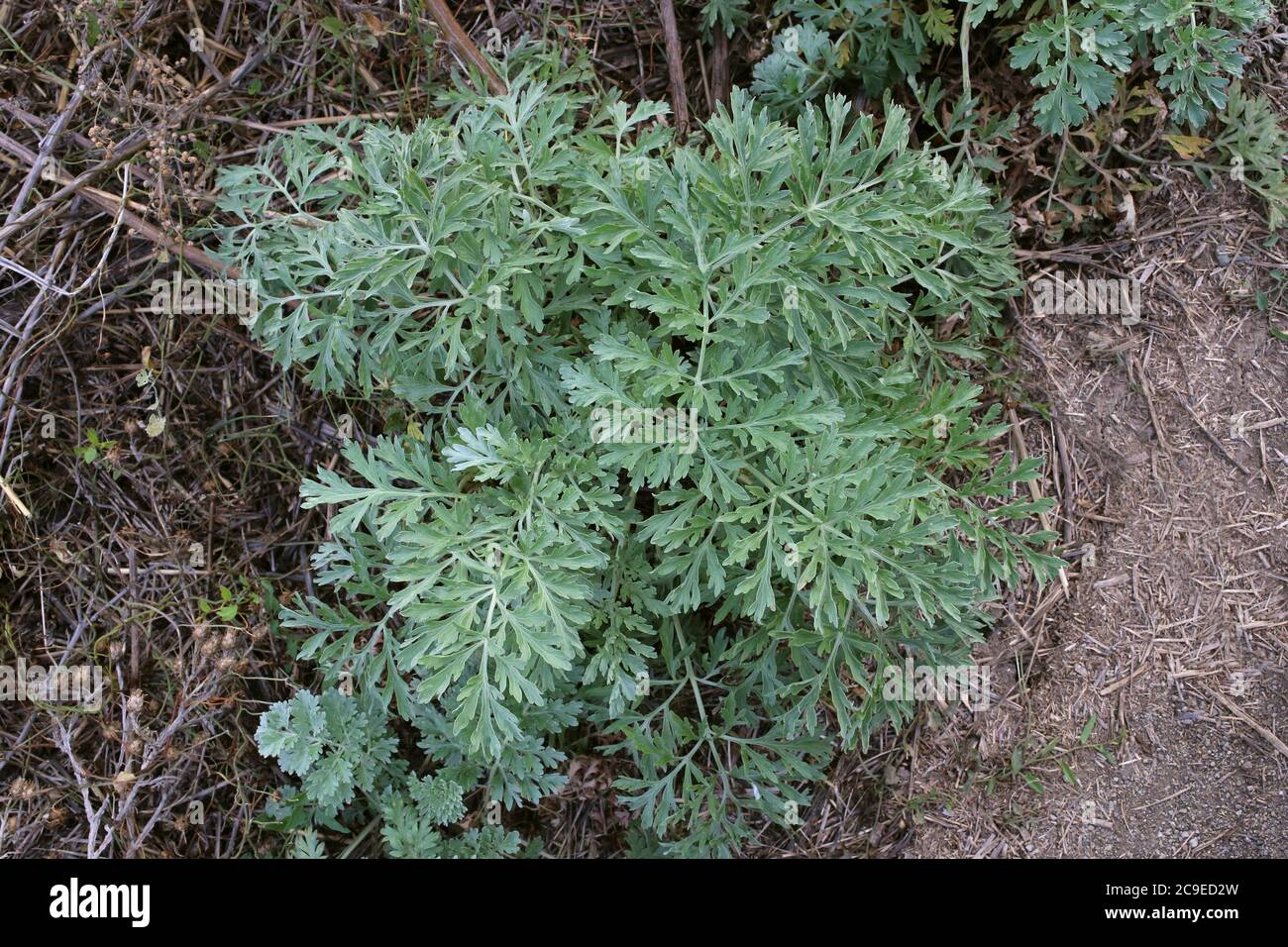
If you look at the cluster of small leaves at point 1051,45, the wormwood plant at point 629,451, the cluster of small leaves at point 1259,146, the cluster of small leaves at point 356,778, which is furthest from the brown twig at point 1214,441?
the cluster of small leaves at point 356,778

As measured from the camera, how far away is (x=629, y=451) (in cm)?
291

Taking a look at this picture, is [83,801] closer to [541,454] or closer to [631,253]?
[541,454]

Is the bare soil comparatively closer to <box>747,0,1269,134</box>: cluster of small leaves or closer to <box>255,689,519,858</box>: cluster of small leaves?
<box>747,0,1269,134</box>: cluster of small leaves

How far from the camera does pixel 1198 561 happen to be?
3.90m

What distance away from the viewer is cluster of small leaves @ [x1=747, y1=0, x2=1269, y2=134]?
359 cm

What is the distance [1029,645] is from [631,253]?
2.30 m

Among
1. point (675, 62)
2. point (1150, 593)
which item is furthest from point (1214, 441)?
point (675, 62)

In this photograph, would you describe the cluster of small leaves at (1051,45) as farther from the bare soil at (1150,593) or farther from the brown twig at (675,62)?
the bare soil at (1150,593)

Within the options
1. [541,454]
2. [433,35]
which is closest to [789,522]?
[541,454]

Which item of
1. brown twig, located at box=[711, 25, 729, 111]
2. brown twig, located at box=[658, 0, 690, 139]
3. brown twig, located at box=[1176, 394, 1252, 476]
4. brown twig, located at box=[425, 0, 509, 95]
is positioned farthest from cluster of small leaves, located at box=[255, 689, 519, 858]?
brown twig, located at box=[1176, 394, 1252, 476]

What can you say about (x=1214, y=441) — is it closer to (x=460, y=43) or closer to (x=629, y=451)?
(x=629, y=451)

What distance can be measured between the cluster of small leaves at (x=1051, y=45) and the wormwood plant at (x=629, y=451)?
1.86 ft

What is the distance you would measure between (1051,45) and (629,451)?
244 centimetres
